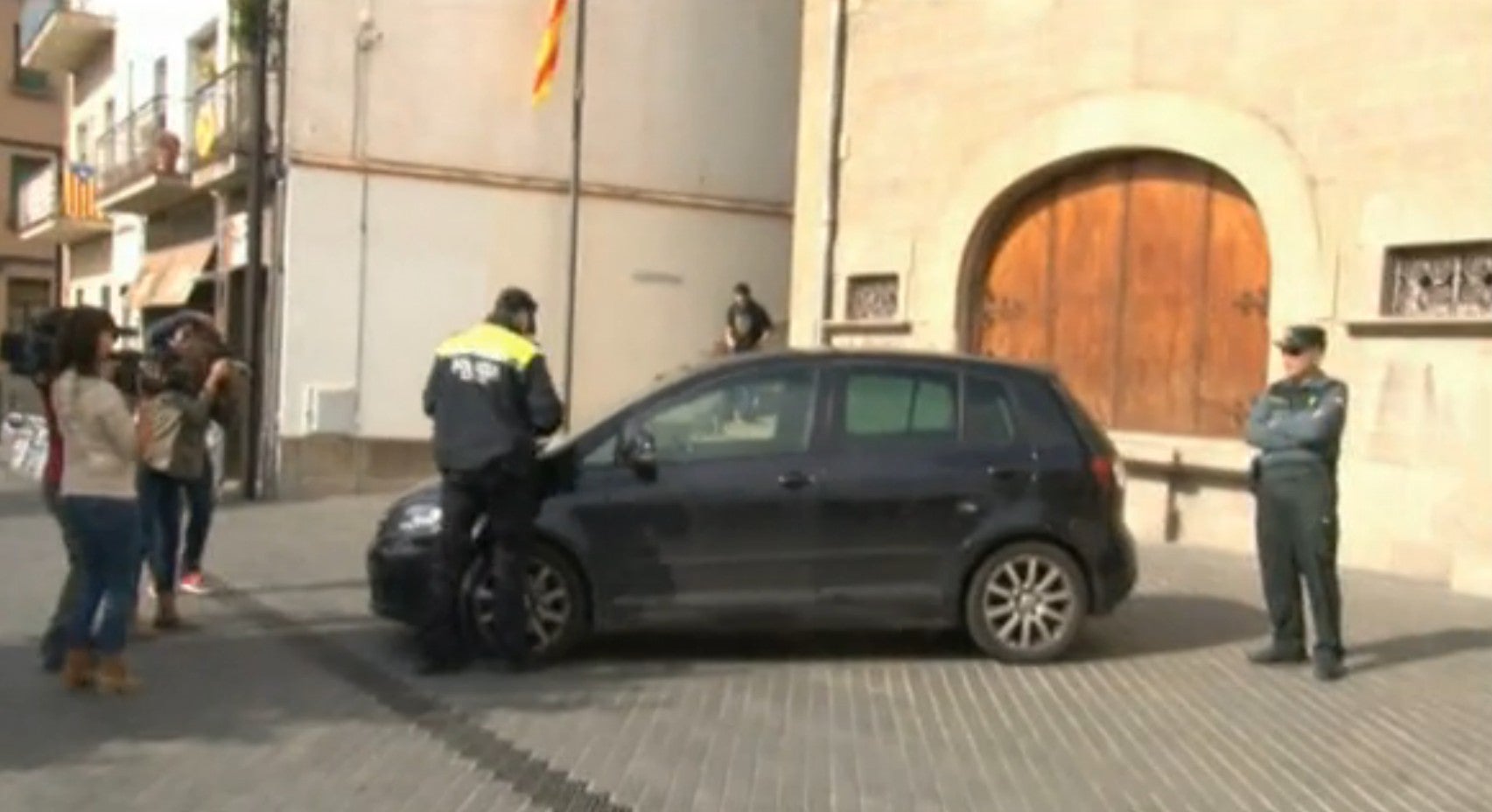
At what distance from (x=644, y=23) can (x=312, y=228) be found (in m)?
4.53

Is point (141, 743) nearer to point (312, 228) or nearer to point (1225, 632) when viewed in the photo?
point (1225, 632)

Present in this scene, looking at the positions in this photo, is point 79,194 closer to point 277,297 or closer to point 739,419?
point 277,297

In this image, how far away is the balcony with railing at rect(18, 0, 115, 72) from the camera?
24.5 m

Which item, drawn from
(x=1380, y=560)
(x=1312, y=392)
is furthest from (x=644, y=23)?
(x=1312, y=392)

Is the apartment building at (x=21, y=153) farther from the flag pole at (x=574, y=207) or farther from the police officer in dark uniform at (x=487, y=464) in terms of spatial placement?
the police officer in dark uniform at (x=487, y=464)

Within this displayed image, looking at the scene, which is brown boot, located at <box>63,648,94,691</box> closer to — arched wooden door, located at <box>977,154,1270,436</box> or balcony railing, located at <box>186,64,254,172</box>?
arched wooden door, located at <box>977,154,1270,436</box>

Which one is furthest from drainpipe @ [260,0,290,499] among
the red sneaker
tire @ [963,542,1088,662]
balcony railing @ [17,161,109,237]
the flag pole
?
tire @ [963,542,1088,662]

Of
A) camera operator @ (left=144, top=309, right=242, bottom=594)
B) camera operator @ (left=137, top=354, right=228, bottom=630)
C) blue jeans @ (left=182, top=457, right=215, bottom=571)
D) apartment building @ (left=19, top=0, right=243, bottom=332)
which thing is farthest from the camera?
apartment building @ (left=19, top=0, right=243, bottom=332)

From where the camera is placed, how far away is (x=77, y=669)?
682 centimetres

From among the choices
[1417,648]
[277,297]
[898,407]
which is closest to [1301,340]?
[898,407]

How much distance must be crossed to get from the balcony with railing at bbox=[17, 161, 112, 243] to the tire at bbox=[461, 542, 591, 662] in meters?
18.4

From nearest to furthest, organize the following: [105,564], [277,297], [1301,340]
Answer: [105,564] < [1301,340] < [277,297]

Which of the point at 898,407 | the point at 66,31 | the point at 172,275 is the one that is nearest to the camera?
the point at 898,407

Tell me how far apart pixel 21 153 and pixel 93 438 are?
35726 millimetres
